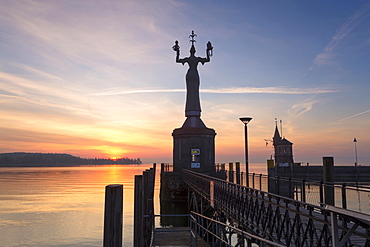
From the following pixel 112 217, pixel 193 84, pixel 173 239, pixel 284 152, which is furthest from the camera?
pixel 284 152

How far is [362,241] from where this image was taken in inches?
324

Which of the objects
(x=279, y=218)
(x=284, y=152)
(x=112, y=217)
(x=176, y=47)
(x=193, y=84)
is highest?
(x=176, y=47)

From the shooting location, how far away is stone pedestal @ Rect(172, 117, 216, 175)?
1499 inches

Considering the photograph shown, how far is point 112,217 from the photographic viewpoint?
6863mm

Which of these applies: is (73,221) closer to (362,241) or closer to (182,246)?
(182,246)

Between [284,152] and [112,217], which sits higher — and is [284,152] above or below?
above

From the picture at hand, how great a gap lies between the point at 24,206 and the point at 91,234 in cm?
1963

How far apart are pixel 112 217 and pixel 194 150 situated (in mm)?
31425

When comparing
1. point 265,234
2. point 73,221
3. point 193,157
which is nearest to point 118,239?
point 265,234

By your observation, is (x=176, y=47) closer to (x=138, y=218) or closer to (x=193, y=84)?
(x=193, y=84)

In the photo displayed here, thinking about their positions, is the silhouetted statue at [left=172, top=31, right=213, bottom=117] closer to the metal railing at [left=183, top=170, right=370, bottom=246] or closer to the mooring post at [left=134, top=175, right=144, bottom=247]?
the metal railing at [left=183, top=170, right=370, bottom=246]

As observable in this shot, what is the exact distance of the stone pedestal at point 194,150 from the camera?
3806 cm

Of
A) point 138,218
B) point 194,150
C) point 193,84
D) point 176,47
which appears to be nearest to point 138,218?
point 138,218

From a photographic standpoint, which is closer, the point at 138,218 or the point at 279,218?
the point at 279,218
